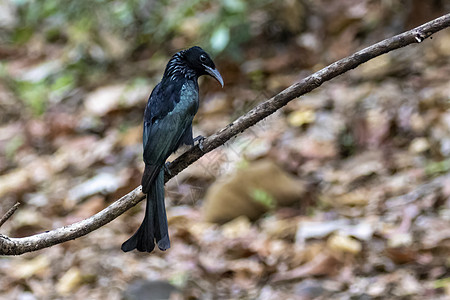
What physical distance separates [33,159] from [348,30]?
3459mm

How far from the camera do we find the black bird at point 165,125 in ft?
6.72

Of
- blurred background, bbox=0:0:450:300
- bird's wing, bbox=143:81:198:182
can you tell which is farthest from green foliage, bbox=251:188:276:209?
bird's wing, bbox=143:81:198:182

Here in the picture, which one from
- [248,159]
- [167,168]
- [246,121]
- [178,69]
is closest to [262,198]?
[248,159]

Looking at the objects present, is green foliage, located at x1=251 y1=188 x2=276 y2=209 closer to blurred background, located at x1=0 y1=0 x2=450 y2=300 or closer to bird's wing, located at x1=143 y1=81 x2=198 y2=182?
blurred background, located at x1=0 y1=0 x2=450 y2=300

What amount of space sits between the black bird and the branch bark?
61mm

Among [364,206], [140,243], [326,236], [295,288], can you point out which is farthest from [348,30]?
[140,243]

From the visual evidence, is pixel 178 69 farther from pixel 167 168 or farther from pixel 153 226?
pixel 153 226

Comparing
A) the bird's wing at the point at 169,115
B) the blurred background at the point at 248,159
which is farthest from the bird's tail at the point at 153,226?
the blurred background at the point at 248,159

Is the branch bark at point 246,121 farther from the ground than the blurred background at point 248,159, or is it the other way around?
the blurred background at point 248,159

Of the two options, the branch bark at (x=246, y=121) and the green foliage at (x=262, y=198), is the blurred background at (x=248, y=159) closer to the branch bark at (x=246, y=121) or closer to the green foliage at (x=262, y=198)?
the green foliage at (x=262, y=198)

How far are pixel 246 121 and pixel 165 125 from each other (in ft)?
1.42

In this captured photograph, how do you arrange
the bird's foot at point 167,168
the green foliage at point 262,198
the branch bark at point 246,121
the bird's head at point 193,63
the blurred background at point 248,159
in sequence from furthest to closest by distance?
the green foliage at point 262,198
the blurred background at point 248,159
the bird's head at point 193,63
the bird's foot at point 167,168
the branch bark at point 246,121

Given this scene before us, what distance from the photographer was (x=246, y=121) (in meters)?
1.93

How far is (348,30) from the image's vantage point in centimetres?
607
